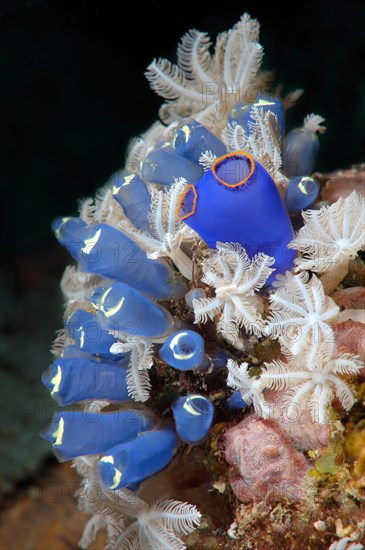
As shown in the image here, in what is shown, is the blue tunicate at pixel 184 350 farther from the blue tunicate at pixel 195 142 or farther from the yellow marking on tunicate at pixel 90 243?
the blue tunicate at pixel 195 142

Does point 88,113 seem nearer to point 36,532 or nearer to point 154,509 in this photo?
point 154,509

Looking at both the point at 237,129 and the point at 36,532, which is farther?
the point at 36,532

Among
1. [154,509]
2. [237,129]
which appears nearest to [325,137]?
[237,129]

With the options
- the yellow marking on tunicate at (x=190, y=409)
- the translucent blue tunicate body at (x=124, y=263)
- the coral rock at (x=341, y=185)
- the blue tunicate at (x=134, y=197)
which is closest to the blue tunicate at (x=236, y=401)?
the yellow marking on tunicate at (x=190, y=409)

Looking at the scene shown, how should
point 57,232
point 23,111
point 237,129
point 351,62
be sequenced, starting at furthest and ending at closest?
point 23,111 → point 351,62 → point 57,232 → point 237,129

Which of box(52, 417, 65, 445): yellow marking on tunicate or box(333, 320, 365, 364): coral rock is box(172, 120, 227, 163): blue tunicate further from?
box(52, 417, 65, 445): yellow marking on tunicate

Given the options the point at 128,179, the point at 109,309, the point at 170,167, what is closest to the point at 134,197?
the point at 128,179
